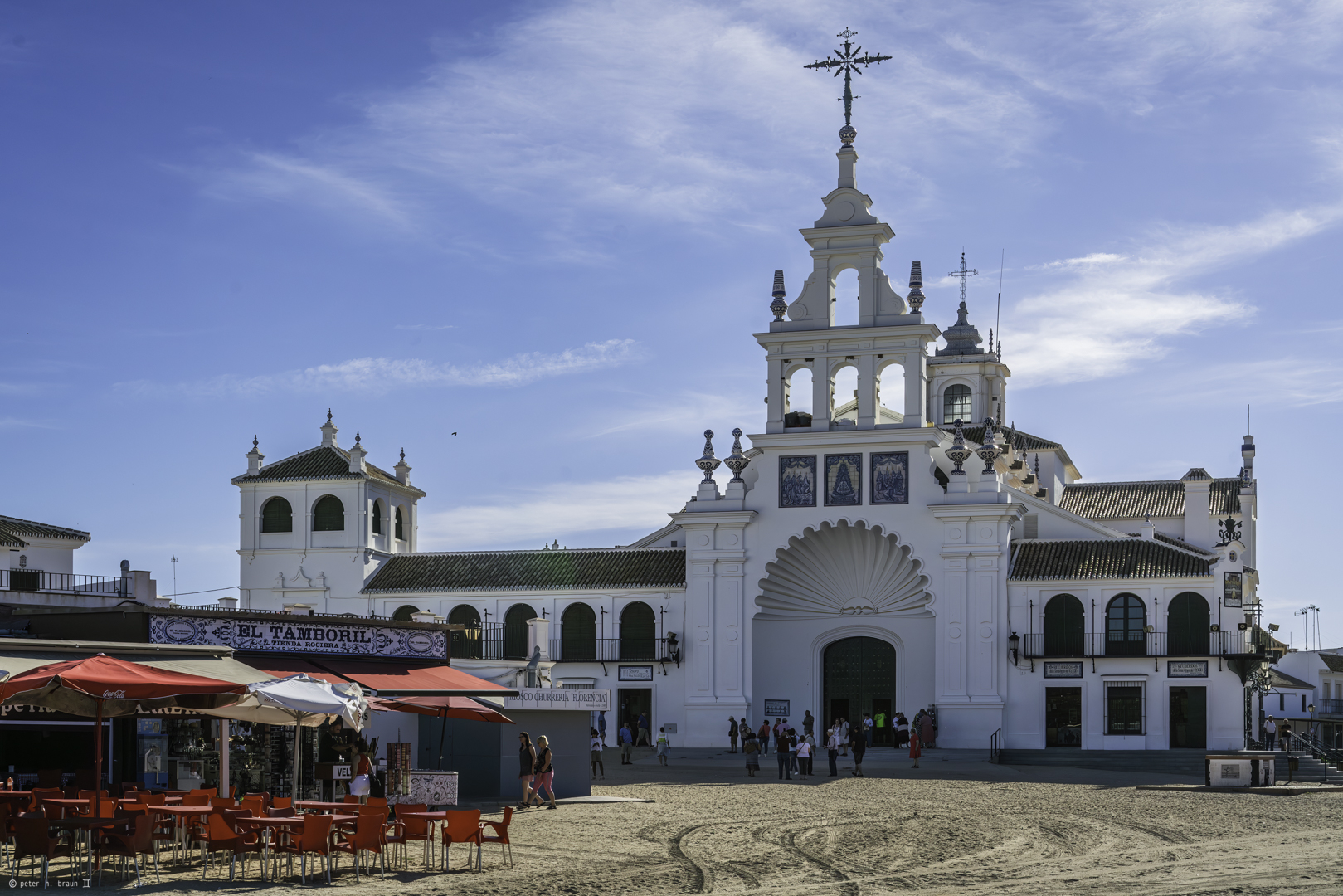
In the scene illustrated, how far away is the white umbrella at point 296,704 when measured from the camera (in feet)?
63.0

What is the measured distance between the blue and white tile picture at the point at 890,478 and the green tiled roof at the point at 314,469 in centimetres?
1604

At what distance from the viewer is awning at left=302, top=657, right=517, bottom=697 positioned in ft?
87.9

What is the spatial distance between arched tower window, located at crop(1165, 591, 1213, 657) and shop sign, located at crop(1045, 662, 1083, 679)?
7.99 ft

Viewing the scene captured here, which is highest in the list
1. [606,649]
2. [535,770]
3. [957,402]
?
[957,402]

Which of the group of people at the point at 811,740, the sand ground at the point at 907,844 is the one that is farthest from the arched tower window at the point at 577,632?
the sand ground at the point at 907,844

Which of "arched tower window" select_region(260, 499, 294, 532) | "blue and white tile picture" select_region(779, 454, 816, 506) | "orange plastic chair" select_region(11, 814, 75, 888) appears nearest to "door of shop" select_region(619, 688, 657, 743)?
"blue and white tile picture" select_region(779, 454, 816, 506)

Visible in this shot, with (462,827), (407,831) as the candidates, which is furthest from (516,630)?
(462,827)

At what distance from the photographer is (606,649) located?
49.3 meters

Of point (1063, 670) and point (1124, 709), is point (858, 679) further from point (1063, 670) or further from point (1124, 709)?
point (1124, 709)

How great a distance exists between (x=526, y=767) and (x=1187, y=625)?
79.1ft

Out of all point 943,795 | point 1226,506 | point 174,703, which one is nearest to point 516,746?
point 943,795

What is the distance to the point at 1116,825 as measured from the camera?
76.2ft

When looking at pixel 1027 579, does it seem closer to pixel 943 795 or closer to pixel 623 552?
pixel 623 552

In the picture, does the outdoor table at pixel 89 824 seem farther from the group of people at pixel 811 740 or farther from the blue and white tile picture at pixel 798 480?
the blue and white tile picture at pixel 798 480
